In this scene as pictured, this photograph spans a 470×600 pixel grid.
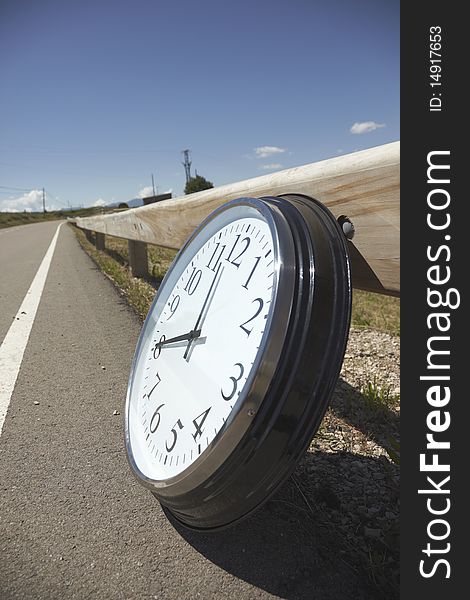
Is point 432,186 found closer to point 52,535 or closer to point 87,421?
point 52,535

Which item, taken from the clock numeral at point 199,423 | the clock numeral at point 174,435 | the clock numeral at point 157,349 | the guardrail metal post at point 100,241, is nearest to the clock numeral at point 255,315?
the clock numeral at point 199,423

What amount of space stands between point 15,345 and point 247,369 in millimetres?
2560

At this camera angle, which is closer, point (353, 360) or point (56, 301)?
point (353, 360)

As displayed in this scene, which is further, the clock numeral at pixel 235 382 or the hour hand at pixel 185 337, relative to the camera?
the hour hand at pixel 185 337

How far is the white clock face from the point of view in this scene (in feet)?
4.06

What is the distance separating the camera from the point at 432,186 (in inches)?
45.9

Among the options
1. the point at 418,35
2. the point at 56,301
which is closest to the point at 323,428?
the point at 418,35

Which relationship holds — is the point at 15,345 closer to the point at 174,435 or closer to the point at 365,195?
the point at 174,435

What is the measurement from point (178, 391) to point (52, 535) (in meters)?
0.55

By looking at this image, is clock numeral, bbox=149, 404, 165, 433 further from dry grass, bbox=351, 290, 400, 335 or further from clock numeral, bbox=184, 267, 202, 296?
dry grass, bbox=351, 290, 400, 335

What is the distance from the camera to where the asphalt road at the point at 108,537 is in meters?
1.18

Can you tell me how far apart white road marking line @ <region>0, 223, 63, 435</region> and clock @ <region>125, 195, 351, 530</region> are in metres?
0.99

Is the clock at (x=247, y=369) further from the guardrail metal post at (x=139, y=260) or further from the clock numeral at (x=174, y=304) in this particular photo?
the guardrail metal post at (x=139, y=260)

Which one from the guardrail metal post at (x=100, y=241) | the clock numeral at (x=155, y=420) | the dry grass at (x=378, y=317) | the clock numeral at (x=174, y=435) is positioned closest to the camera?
the clock numeral at (x=174, y=435)
